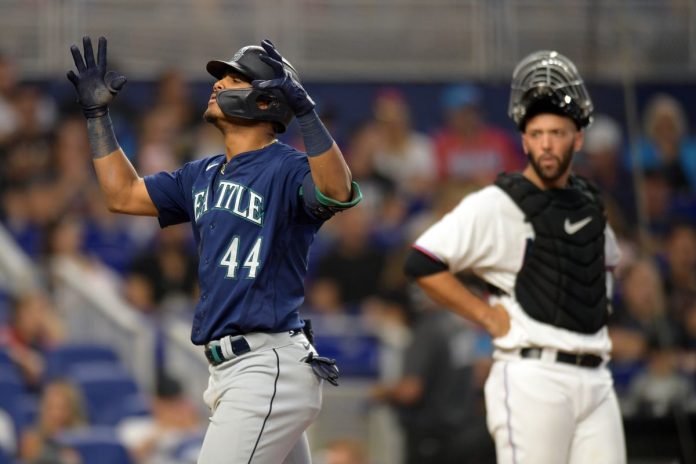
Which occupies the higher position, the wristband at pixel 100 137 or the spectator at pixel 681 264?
the wristband at pixel 100 137

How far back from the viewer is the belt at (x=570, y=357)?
4492 millimetres

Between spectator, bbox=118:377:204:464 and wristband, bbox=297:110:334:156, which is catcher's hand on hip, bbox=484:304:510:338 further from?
spectator, bbox=118:377:204:464

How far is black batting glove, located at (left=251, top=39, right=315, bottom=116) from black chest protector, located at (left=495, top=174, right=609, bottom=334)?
49.0 inches

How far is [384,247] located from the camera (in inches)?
409

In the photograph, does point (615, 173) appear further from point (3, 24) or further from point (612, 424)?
point (612, 424)

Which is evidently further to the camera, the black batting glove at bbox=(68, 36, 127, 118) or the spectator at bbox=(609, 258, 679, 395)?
the spectator at bbox=(609, 258, 679, 395)

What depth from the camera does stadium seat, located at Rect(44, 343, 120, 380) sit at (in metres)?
8.86

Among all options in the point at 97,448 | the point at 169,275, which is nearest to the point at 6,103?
the point at 169,275

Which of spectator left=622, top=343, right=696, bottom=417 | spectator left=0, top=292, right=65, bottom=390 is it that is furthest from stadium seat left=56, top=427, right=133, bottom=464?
spectator left=622, top=343, right=696, bottom=417

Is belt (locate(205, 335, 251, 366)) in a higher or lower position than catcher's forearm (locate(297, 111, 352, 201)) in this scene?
lower

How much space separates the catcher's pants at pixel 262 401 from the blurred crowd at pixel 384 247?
316cm

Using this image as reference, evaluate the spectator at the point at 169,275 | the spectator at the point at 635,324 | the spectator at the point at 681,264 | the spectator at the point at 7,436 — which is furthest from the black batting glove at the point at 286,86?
the spectator at the point at 681,264

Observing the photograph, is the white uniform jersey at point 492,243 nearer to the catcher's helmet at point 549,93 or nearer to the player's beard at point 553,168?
the player's beard at point 553,168

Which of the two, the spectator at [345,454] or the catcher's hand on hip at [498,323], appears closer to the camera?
the catcher's hand on hip at [498,323]
